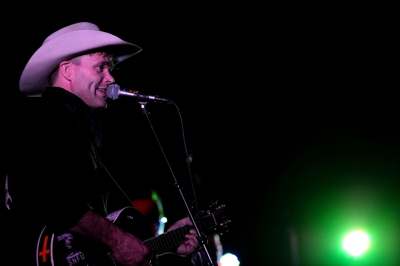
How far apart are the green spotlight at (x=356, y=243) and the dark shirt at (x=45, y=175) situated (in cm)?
400

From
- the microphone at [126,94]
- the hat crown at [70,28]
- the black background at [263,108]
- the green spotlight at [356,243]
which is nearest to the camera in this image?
the microphone at [126,94]

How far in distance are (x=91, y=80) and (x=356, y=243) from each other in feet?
13.7

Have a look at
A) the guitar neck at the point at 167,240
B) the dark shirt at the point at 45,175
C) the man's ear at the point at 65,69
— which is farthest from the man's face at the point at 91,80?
the guitar neck at the point at 167,240

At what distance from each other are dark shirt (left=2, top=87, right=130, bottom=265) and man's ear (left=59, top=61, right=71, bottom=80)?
397 millimetres

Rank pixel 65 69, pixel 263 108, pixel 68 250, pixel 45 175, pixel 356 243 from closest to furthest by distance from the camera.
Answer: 1. pixel 45 175
2. pixel 68 250
3. pixel 65 69
4. pixel 356 243
5. pixel 263 108

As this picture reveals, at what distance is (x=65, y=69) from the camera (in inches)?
102

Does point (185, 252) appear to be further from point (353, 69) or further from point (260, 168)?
point (353, 69)

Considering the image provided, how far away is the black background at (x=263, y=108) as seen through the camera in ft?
15.2

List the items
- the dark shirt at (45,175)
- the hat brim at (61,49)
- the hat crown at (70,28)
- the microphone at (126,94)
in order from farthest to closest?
the hat crown at (70,28) → the hat brim at (61,49) → the microphone at (126,94) → the dark shirt at (45,175)

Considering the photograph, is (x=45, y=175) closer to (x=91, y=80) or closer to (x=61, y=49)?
(x=91, y=80)

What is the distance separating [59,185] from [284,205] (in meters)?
4.17

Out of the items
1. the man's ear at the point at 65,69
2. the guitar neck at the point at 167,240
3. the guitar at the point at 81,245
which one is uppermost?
the man's ear at the point at 65,69

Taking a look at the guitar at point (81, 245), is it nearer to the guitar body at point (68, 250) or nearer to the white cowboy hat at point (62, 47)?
the guitar body at point (68, 250)

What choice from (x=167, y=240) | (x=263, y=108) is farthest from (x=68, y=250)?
(x=263, y=108)
